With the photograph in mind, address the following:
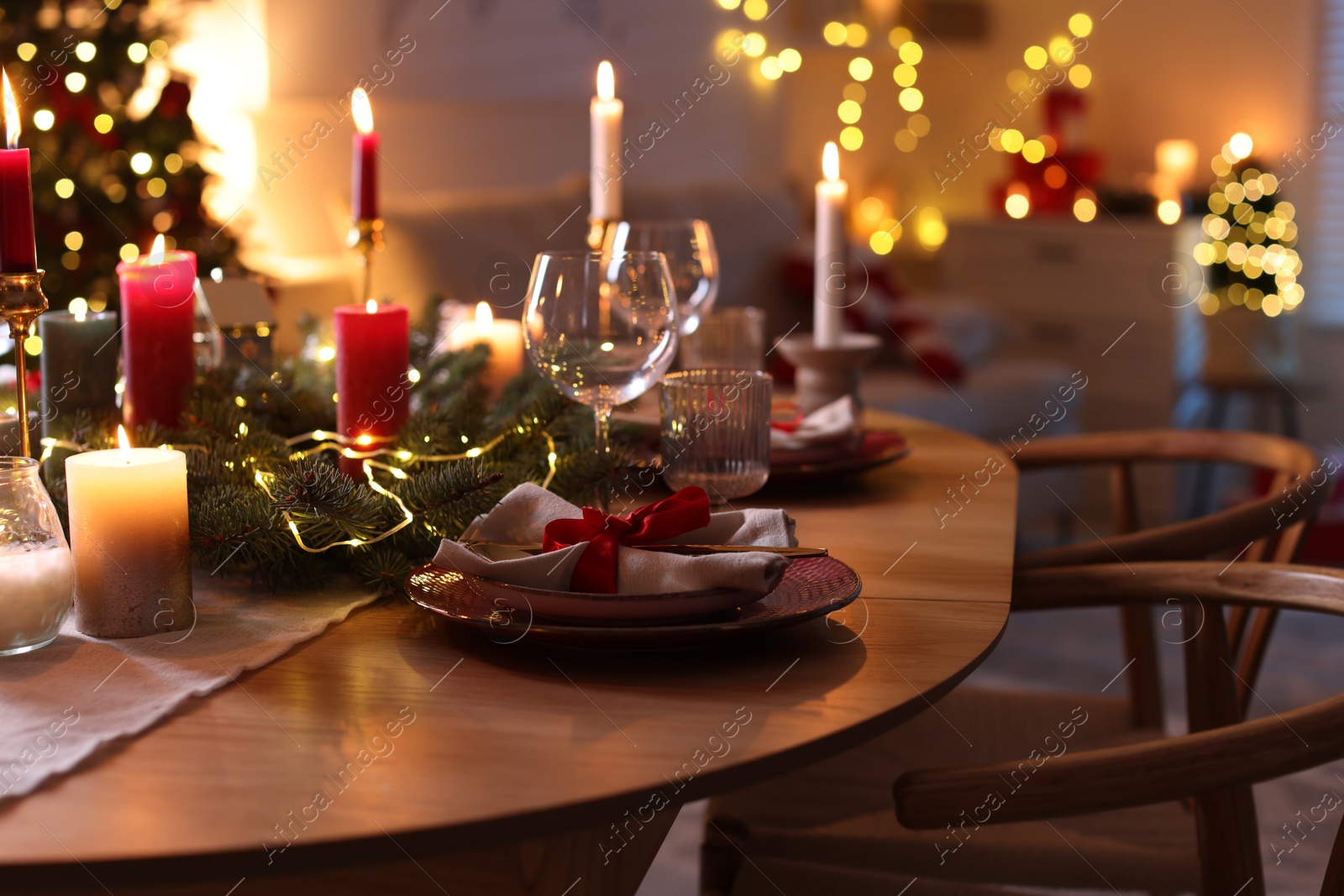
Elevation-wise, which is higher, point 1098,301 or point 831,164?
point 831,164

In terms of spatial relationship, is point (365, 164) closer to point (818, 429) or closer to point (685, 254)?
point (685, 254)

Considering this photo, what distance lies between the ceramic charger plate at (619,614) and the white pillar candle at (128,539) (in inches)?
5.6

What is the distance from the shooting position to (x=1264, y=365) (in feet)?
12.6

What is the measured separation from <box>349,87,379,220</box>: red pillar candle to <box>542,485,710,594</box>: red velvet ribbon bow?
57cm

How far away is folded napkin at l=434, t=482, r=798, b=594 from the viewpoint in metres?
0.72

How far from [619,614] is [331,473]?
241 mm

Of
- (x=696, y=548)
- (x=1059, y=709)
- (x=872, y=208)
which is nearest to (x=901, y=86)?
(x=872, y=208)

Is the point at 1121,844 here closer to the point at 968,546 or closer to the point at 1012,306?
the point at 968,546

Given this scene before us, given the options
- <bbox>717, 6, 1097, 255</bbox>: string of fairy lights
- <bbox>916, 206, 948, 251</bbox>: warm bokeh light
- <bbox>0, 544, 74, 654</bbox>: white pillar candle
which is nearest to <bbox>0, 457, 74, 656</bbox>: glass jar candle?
<bbox>0, 544, 74, 654</bbox>: white pillar candle

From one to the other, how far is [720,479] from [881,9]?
371 cm

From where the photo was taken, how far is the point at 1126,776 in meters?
0.74

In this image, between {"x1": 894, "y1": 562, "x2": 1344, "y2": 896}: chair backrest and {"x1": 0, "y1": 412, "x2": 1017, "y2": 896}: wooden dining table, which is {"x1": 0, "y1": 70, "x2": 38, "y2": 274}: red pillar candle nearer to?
{"x1": 0, "y1": 412, "x2": 1017, "y2": 896}: wooden dining table

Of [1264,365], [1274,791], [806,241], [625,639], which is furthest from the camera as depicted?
[1264,365]

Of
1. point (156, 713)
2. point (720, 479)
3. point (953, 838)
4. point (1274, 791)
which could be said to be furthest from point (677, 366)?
point (1274, 791)
